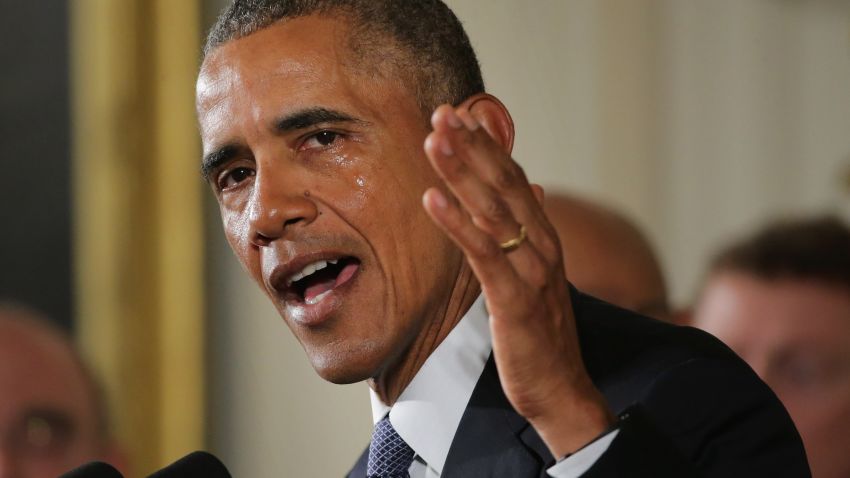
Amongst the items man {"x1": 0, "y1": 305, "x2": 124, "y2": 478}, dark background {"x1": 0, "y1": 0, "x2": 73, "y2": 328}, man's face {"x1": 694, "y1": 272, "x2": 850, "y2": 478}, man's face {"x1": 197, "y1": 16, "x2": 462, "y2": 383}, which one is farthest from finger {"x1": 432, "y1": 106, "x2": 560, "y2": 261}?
dark background {"x1": 0, "y1": 0, "x2": 73, "y2": 328}

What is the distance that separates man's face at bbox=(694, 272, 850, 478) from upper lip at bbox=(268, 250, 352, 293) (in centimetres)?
104

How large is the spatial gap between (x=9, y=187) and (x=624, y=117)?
4.90 feet

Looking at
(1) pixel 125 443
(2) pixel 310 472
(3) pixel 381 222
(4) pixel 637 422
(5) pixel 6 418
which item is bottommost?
(2) pixel 310 472

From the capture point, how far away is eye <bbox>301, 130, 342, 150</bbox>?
1.15 metres

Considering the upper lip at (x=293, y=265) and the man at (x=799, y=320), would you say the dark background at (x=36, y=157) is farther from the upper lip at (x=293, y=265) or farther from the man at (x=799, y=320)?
the upper lip at (x=293, y=265)

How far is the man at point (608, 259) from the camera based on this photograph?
2084mm

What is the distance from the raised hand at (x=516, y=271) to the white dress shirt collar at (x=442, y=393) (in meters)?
0.28

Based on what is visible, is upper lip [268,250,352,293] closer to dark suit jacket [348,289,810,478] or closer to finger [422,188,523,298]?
dark suit jacket [348,289,810,478]

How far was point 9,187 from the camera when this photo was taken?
2.63 m

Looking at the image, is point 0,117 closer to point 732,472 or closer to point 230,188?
point 230,188

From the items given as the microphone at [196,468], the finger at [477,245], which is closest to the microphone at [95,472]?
the microphone at [196,468]

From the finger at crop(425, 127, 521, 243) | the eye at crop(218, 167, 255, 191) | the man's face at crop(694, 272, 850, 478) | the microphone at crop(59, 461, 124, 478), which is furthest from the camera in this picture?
the man's face at crop(694, 272, 850, 478)

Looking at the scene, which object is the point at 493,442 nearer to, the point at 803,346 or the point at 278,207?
the point at 278,207

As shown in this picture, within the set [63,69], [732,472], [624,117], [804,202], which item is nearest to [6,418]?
[63,69]
